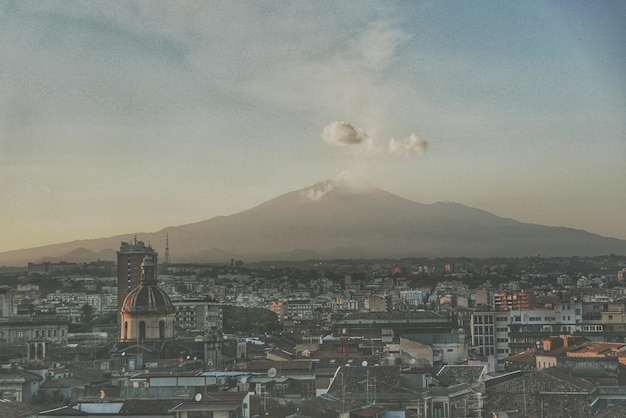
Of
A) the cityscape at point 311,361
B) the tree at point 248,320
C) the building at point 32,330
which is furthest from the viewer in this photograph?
the tree at point 248,320

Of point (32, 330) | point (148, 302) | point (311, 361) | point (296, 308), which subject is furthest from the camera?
point (296, 308)

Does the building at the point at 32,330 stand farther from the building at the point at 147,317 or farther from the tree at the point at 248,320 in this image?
the tree at the point at 248,320

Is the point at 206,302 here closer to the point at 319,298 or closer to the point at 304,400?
the point at 319,298

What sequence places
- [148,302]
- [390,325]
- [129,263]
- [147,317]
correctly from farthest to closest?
[129,263], [390,325], [148,302], [147,317]

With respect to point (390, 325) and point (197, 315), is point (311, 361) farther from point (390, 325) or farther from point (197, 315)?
point (197, 315)

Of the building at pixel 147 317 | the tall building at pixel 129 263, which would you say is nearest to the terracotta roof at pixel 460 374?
the building at pixel 147 317

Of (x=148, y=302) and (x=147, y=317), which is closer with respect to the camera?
(x=147, y=317)

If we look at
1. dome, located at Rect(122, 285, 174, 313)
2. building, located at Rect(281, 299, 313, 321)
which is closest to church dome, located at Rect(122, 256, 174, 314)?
A: dome, located at Rect(122, 285, 174, 313)

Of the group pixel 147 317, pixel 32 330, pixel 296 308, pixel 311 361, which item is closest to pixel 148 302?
pixel 147 317
